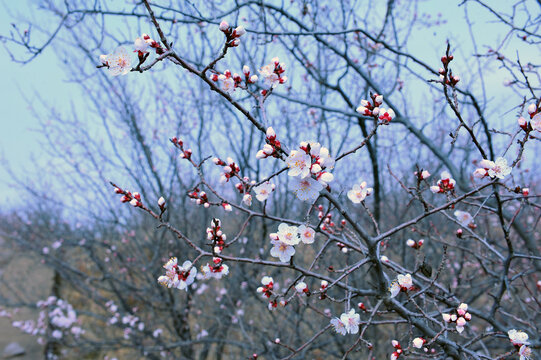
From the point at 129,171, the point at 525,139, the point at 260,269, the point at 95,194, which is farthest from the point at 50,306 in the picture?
the point at 525,139

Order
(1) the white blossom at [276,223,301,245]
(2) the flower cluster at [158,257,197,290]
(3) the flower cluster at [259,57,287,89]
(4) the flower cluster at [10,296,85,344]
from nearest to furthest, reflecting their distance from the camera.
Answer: (1) the white blossom at [276,223,301,245] < (2) the flower cluster at [158,257,197,290] < (3) the flower cluster at [259,57,287,89] < (4) the flower cluster at [10,296,85,344]

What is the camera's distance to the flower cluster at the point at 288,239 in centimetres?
144

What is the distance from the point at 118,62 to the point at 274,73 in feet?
2.34

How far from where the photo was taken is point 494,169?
54.4 inches

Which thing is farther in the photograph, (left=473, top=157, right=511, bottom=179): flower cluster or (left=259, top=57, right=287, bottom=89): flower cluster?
(left=259, top=57, right=287, bottom=89): flower cluster

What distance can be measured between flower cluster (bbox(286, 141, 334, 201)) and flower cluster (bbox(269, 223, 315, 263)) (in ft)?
0.92

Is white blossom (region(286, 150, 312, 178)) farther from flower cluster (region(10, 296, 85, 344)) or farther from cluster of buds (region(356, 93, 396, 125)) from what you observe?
flower cluster (region(10, 296, 85, 344))

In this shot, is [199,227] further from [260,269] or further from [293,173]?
[293,173]

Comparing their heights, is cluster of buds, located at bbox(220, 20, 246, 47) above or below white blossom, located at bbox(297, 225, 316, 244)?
above

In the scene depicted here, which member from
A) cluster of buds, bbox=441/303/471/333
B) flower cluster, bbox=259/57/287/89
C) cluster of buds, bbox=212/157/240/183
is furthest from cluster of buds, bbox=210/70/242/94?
cluster of buds, bbox=441/303/471/333

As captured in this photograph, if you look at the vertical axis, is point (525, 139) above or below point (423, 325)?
above

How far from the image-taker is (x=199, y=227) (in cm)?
575

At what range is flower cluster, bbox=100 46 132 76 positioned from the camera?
133 centimetres

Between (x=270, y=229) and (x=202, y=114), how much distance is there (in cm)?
226
